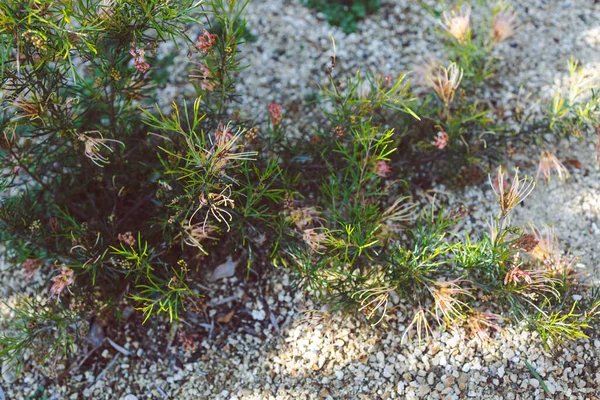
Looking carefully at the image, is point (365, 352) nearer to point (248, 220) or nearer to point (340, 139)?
point (248, 220)

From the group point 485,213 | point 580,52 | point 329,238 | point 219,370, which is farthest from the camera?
point 580,52

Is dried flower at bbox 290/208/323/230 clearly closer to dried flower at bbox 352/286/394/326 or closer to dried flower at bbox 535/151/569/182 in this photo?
dried flower at bbox 352/286/394/326

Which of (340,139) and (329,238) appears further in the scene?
(340,139)

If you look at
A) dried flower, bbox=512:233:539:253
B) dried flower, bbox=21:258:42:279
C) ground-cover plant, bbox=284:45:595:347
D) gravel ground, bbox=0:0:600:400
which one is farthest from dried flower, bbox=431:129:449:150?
dried flower, bbox=21:258:42:279

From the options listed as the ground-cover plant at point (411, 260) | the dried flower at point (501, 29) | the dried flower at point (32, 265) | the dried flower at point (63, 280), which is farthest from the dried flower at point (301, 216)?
the dried flower at point (501, 29)

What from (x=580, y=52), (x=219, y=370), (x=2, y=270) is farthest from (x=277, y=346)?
(x=580, y=52)

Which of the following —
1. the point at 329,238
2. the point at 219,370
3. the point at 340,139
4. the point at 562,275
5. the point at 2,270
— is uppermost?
the point at 340,139

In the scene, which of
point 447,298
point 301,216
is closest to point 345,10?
point 301,216
